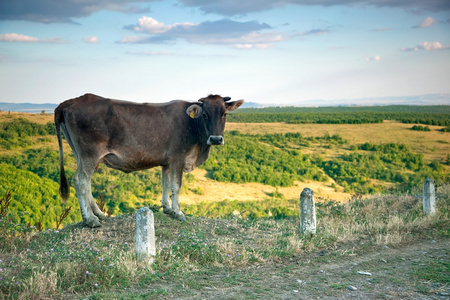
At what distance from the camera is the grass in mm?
6707

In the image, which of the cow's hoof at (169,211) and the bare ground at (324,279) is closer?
the bare ground at (324,279)

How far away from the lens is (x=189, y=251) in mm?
8266

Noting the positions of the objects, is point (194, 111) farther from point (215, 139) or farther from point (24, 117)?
point (24, 117)

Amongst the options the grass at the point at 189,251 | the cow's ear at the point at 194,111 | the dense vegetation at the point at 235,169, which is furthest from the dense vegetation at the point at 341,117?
the cow's ear at the point at 194,111

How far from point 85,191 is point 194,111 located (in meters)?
2.93

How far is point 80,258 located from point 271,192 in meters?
20.6

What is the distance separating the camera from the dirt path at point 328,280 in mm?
6680

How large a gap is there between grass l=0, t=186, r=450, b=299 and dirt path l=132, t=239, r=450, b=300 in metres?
0.05

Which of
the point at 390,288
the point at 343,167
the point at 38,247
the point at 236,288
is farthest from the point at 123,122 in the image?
the point at 343,167

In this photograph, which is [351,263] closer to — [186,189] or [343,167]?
[186,189]

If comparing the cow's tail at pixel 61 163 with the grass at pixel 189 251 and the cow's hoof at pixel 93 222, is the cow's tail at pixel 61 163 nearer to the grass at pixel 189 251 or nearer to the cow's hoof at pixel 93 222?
the grass at pixel 189 251

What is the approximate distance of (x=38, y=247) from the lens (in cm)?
899

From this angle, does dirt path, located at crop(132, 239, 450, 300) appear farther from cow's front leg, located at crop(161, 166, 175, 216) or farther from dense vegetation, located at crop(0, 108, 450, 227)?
dense vegetation, located at crop(0, 108, 450, 227)

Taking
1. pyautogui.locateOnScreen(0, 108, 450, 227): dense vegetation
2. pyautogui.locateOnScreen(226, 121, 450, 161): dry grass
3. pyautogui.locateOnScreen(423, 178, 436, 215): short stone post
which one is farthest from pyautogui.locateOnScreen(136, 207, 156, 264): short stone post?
pyautogui.locateOnScreen(226, 121, 450, 161): dry grass
